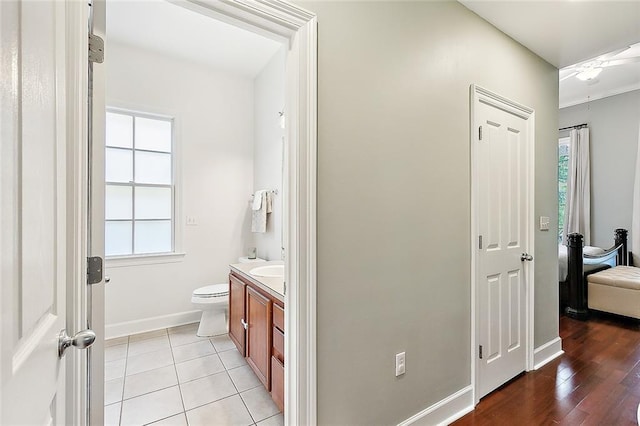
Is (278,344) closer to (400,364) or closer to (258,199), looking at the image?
(400,364)

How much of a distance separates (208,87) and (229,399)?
10.5ft

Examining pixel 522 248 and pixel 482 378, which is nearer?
pixel 482 378

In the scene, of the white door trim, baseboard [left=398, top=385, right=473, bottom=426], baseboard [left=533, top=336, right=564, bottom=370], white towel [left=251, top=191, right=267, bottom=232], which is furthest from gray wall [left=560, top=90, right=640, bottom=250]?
the white door trim

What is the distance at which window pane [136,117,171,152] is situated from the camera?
128 inches

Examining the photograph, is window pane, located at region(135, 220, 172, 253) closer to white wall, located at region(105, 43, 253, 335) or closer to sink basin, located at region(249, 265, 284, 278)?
white wall, located at region(105, 43, 253, 335)

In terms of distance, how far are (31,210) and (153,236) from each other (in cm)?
312

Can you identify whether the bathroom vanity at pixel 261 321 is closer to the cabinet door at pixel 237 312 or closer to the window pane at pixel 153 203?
the cabinet door at pixel 237 312

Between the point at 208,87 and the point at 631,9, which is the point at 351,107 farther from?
the point at 208,87

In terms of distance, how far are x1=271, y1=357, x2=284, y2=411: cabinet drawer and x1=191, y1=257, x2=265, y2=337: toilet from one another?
130 centimetres

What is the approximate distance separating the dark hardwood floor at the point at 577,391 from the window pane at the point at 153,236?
3.18 metres

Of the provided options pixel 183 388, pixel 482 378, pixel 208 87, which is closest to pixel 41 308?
pixel 183 388

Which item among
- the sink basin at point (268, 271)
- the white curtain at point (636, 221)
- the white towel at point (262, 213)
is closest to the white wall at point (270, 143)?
the white towel at point (262, 213)

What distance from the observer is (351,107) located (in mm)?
1434

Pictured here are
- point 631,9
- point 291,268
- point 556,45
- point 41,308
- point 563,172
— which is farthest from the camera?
point 563,172
